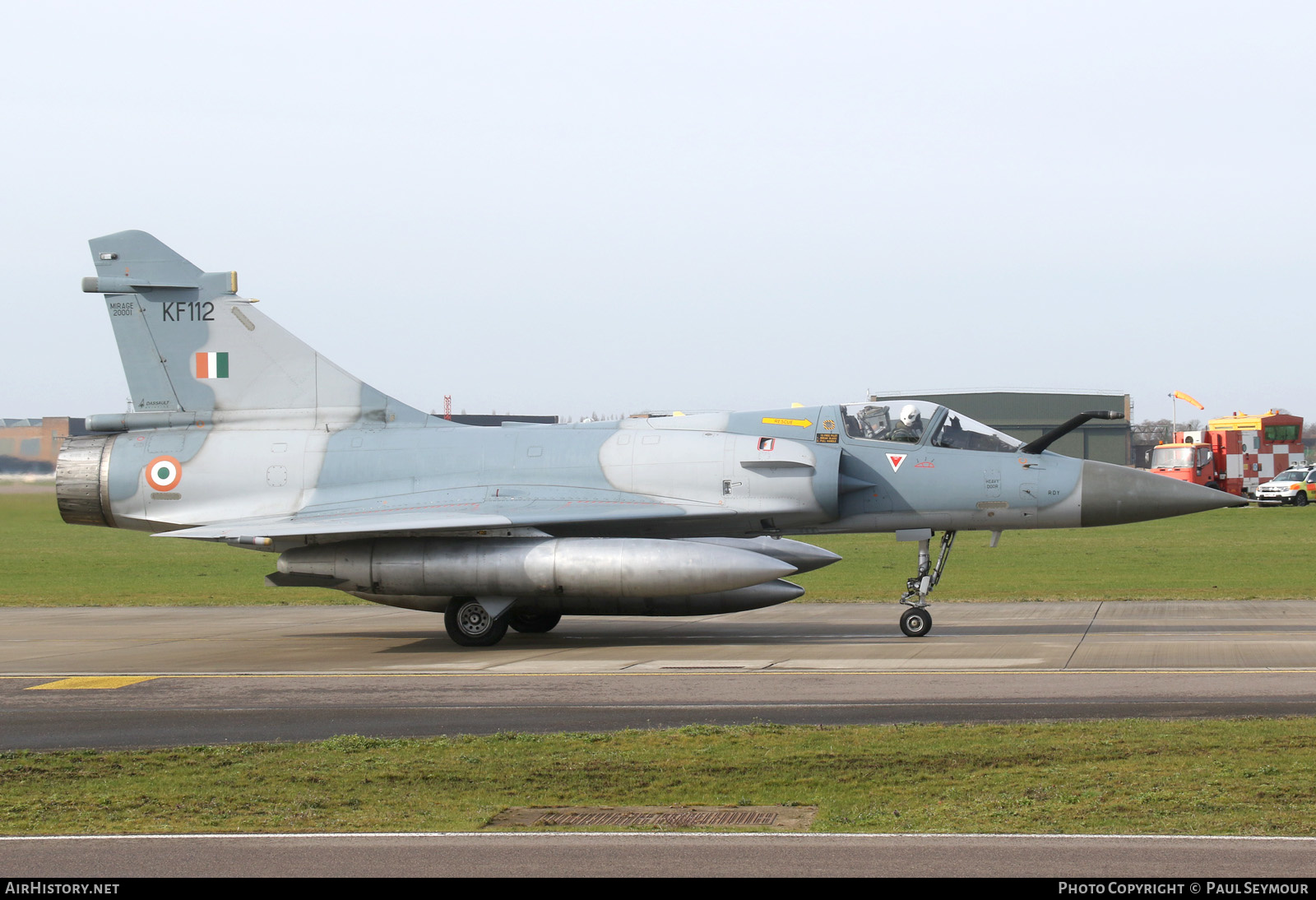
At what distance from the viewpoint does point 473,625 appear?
1719 centimetres

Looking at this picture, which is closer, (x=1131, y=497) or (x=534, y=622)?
(x=1131, y=497)

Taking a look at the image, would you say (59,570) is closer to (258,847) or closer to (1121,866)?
(258,847)

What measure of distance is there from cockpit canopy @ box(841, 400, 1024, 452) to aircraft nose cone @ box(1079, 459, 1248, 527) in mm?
1174

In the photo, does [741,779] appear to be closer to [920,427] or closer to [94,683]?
[94,683]

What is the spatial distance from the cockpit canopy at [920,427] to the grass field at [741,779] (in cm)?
751

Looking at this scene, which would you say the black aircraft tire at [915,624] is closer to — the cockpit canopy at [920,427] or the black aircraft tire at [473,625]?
the cockpit canopy at [920,427]

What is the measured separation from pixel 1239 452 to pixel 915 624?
5200 cm

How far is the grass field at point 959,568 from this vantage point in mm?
24750

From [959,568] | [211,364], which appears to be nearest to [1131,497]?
[211,364]

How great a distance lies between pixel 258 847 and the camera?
21.3ft

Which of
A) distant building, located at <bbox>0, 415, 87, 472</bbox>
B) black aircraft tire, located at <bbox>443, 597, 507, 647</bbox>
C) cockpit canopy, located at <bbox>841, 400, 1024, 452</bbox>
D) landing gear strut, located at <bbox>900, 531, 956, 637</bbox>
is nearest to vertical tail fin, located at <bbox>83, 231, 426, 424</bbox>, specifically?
black aircraft tire, located at <bbox>443, 597, 507, 647</bbox>

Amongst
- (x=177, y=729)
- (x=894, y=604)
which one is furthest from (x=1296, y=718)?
(x=894, y=604)

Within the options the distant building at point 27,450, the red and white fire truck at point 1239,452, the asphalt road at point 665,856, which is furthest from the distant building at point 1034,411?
the asphalt road at point 665,856
